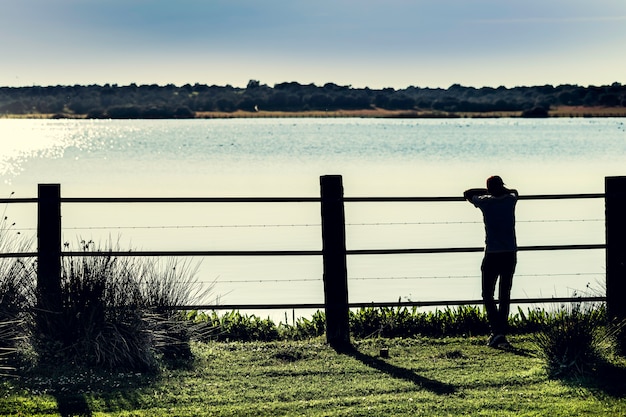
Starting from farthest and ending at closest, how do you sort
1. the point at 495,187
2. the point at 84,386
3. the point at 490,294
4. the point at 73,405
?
the point at 490,294, the point at 495,187, the point at 84,386, the point at 73,405

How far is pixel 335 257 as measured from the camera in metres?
11.3

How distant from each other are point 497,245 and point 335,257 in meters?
1.72

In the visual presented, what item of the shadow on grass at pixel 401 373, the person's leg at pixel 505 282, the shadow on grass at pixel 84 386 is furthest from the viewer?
the person's leg at pixel 505 282

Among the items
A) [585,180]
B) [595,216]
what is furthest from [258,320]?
[585,180]

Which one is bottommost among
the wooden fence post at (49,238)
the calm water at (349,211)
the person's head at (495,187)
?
the calm water at (349,211)

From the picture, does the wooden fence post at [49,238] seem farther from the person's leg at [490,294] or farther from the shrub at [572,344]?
the shrub at [572,344]

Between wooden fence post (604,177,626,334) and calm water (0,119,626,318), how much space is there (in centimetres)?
47

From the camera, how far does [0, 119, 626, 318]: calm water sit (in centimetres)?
2273

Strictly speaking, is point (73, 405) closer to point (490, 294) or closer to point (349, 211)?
point (490, 294)

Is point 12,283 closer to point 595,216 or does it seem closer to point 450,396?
point 450,396

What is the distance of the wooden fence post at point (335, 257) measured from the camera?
11297 mm

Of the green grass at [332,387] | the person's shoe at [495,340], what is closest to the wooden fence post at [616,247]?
the green grass at [332,387]

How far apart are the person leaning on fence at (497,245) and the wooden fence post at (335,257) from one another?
1.38 metres

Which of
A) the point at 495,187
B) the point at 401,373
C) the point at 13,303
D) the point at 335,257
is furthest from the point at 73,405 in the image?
the point at 495,187
